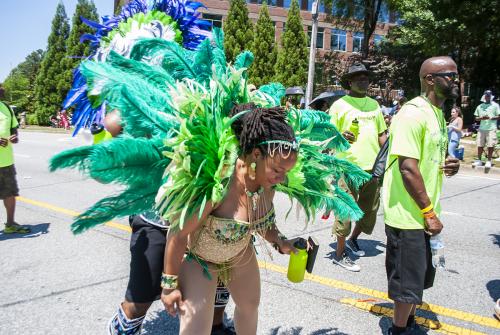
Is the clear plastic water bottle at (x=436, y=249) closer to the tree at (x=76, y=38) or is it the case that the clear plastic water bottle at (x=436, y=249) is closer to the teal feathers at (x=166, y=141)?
the teal feathers at (x=166, y=141)

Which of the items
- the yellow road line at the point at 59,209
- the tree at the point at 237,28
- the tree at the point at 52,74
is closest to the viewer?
the yellow road line at the point at 59,209

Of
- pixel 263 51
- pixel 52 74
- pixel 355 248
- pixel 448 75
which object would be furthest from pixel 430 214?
pixel 52 74

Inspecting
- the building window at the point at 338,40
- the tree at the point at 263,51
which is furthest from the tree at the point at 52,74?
the building window at the point at 338,40

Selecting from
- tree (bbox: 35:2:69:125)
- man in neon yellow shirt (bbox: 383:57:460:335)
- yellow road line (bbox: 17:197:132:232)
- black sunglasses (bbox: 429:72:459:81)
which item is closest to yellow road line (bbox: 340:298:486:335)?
man in neon yellow shirt (bbox: 383:57:460:335)

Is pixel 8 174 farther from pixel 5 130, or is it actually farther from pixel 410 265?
pixel 410 265

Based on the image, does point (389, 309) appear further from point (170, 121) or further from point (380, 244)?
point (170, 121)

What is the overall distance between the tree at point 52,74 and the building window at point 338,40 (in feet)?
80.3

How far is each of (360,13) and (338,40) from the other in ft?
52.4

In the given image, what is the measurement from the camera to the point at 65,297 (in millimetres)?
3680

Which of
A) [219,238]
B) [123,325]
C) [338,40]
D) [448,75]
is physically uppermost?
[338,40]

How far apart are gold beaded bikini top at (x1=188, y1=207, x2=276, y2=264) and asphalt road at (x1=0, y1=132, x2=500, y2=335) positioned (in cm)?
42

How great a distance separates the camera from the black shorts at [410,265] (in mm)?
2816

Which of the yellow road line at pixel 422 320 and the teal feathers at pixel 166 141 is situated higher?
the teal feathers at pixel 166 141

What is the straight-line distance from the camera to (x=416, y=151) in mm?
2781
